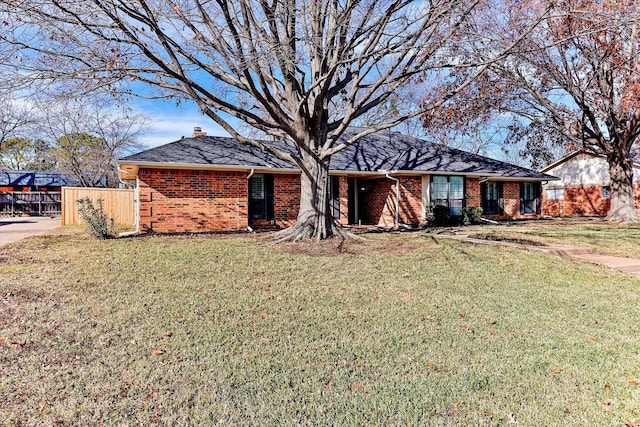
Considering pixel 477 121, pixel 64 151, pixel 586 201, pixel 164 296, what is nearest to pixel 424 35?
pixel 477 121

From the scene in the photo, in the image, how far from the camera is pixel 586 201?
24.4 m

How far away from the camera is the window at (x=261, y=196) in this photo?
47.0ft

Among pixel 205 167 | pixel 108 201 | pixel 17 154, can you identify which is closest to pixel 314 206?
pixel 205 167

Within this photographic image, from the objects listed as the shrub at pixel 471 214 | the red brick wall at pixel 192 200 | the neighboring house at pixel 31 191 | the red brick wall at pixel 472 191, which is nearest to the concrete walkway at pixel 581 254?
the shrub at pixel 471 214

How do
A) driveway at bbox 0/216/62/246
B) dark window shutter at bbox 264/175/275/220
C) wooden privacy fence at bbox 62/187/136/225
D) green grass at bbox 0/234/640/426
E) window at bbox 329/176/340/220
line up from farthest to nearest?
wooden privacy fence at bbox 62/187/136/225 < window at bbox 329/176/340/220 < dark window shutter at bbox 264/175/275/220 < driveway at bbox 0/216/62/246 < green grass at bbox 0/234/640/426

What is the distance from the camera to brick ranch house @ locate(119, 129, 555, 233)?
12938mm

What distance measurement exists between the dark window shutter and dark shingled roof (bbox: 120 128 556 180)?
2.14ft

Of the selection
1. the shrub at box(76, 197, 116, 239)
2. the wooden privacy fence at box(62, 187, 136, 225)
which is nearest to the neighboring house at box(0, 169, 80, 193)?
the wooden privacy fence at box(62, 187, 136, 225)

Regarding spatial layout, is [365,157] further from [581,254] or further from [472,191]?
[581,254]

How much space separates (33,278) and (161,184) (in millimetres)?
6982

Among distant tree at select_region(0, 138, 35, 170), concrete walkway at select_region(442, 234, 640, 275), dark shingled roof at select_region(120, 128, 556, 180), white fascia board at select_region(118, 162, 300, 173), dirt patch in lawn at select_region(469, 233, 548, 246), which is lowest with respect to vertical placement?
concrete walkway at select_region(442, 234, 640, 275)

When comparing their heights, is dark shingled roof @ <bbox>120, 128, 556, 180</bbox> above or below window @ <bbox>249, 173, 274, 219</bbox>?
above

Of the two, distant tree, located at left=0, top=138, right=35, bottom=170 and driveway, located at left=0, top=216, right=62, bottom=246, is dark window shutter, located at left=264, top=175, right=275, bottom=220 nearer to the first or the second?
driveway, located at left=0, top=216, right=62, bottom=246

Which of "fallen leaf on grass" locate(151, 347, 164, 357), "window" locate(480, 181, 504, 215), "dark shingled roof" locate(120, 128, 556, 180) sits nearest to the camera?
"fallen leaf on grass" locate(151, 347, 164, 357)
